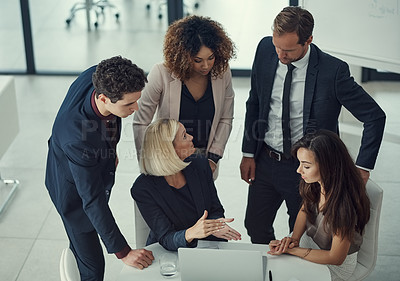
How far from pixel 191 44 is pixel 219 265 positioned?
3.46ft

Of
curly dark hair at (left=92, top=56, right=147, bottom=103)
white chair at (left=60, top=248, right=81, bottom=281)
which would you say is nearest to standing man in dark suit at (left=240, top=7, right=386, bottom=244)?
curly dark hair at (left=92, top=56, right=147, bottom=103)

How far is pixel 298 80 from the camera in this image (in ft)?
10.8

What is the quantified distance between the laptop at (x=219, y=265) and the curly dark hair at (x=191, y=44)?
3.10 ft

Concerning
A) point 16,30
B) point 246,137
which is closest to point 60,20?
point 16,30

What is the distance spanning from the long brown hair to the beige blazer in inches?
23.9

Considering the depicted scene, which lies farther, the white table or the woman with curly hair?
the woman with curly hair

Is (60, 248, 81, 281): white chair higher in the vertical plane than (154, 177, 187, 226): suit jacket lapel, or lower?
lower

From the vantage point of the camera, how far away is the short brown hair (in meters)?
3.13

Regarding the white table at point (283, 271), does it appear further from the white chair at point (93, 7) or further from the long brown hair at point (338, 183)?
the white chair at point (93, 7)

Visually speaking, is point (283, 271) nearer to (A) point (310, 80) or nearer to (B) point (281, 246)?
(B) point (281, 246)

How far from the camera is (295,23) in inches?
123

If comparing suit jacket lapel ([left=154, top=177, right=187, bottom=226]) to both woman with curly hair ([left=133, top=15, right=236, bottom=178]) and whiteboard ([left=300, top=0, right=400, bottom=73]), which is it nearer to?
woman with curly hair ([left=133, top=15, right=236, bottom=178])

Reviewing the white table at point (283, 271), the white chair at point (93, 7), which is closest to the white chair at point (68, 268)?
the white table at point (283, 271)

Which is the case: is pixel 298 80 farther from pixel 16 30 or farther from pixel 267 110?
pixel 16 30
